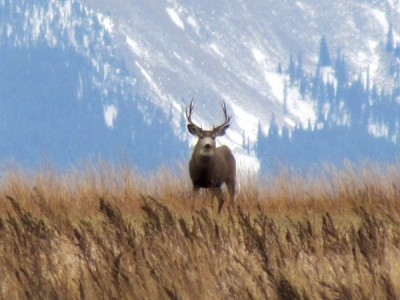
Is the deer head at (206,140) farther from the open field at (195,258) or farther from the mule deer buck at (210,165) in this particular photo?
the open field at (195,258)

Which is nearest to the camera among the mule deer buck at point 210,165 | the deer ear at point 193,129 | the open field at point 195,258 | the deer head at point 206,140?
the open field at point 195,258

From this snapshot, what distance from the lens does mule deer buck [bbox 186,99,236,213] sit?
17.6m

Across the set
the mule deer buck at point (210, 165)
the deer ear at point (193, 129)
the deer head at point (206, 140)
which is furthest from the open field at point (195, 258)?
the deer ear at point (193, 129)

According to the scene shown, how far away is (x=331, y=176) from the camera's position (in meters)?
15.1

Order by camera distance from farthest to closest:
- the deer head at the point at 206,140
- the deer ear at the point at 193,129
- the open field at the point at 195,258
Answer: the deer ear at the point at 193,129
the deer head at the point at 206,140
the open field at the point at 195,258

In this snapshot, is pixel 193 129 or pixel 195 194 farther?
pixel 193 129

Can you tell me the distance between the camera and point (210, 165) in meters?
18.0

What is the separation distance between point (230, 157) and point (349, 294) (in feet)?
41.8

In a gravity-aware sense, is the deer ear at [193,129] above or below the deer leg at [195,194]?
above

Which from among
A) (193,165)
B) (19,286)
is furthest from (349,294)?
(193,165)

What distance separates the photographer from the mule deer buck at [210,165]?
1761 centimetres

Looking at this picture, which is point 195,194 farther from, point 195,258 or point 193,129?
point 195,258

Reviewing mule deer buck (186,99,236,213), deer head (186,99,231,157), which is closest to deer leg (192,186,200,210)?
mule deer buck (186,99,236,213)

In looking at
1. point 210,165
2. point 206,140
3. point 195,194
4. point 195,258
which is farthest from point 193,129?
point 195,258
